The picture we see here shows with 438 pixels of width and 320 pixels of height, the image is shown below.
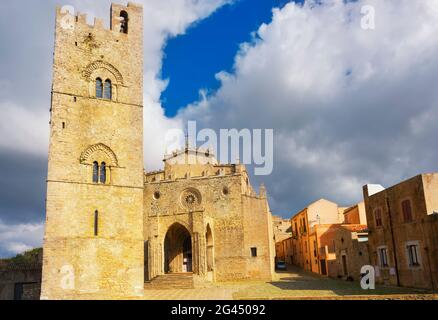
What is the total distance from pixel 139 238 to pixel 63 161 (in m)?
5.94

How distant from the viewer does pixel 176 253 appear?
36.2 m

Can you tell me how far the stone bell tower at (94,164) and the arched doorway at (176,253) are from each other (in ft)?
47.5

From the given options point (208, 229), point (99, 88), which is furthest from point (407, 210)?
point (99, 88)

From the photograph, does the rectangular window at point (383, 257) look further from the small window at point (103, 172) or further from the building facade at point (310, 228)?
the small window at point (103, 172)

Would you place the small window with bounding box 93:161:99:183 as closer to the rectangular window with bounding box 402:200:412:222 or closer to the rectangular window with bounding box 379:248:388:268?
the rectangular window with bounding box 402:200:412:222

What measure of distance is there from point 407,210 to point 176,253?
2169 cm

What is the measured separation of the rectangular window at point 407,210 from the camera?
2088 centimetres

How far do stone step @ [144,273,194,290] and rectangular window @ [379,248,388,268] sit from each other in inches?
534

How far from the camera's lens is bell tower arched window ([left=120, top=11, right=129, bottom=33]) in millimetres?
24422

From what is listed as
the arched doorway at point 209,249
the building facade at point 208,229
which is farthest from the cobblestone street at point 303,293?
the arched doorway at point 209,249

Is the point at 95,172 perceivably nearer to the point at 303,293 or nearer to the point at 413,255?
the point at 303,293

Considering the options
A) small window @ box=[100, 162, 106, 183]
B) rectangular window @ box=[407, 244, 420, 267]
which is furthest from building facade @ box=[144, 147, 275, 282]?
rectangular window @ box=[407, 244, 420, 267]
